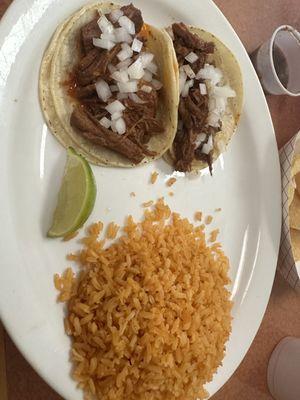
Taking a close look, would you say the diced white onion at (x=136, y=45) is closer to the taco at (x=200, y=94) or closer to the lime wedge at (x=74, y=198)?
the taco at (x=200, y=94)

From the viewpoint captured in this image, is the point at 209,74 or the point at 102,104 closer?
A: the point at 102,104

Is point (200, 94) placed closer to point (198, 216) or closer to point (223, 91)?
point (223, 91)

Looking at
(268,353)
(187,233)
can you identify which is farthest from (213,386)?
(187,233)

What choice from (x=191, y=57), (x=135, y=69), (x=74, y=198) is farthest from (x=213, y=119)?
(x=74, y=198)

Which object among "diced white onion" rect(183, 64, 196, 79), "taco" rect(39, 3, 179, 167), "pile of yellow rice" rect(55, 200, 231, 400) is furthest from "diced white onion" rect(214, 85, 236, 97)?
"pile of yellow rice" rect(55, 200, 231, 400)

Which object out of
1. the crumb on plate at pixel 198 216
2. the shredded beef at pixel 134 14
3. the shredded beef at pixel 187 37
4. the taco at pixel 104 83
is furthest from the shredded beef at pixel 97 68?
the crumb on plate at pixel 198 216

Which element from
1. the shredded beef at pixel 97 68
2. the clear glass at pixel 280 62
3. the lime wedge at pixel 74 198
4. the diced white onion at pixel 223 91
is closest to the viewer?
the lime wedge at pixel 74 198
